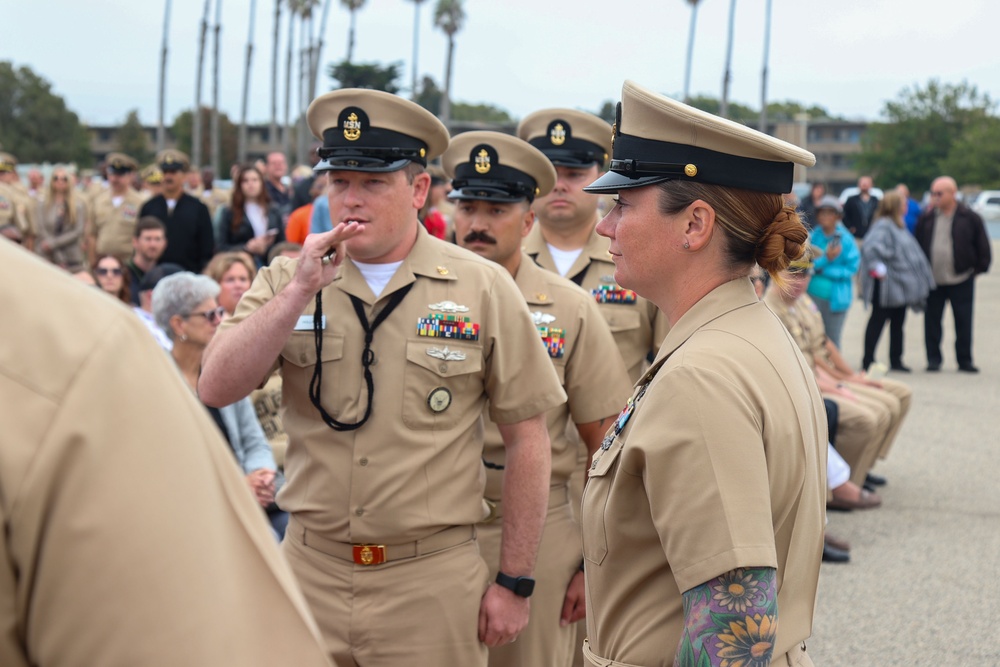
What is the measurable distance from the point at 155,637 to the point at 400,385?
2203 mm

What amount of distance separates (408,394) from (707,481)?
1.42m

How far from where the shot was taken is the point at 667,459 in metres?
1.80

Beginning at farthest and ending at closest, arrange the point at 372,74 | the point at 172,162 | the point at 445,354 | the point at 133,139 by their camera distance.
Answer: the point at 133,139 → the point at 372,74 → the point at 172,162 → the point at 445,354

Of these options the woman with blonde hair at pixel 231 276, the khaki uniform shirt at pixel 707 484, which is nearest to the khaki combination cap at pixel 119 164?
the woman with blonde hair at pixel 231 276

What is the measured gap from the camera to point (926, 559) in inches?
255

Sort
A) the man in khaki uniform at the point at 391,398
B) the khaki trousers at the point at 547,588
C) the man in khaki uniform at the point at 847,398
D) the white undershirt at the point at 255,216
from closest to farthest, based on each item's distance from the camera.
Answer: the man in khaki uniform at the point at 391,398, the khaki trousers at the point at 547,588, the man in khaki uniform at the point at 847,398, the white undershirt at the point at 255,216

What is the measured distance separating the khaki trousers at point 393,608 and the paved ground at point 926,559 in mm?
2655

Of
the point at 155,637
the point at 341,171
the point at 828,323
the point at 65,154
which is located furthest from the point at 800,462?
the point at 65,154

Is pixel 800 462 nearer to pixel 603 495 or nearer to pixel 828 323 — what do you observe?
pixel 603 495

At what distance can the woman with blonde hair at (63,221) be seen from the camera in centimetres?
1269

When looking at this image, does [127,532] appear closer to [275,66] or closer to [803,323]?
[803,323]

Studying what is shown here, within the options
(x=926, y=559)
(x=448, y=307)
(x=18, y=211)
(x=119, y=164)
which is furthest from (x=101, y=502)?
(x=18, y=211)

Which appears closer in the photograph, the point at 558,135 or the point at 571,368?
the point at 571,368

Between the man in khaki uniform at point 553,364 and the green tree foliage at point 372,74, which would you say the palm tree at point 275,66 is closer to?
the green tree foliage at point 372,74
